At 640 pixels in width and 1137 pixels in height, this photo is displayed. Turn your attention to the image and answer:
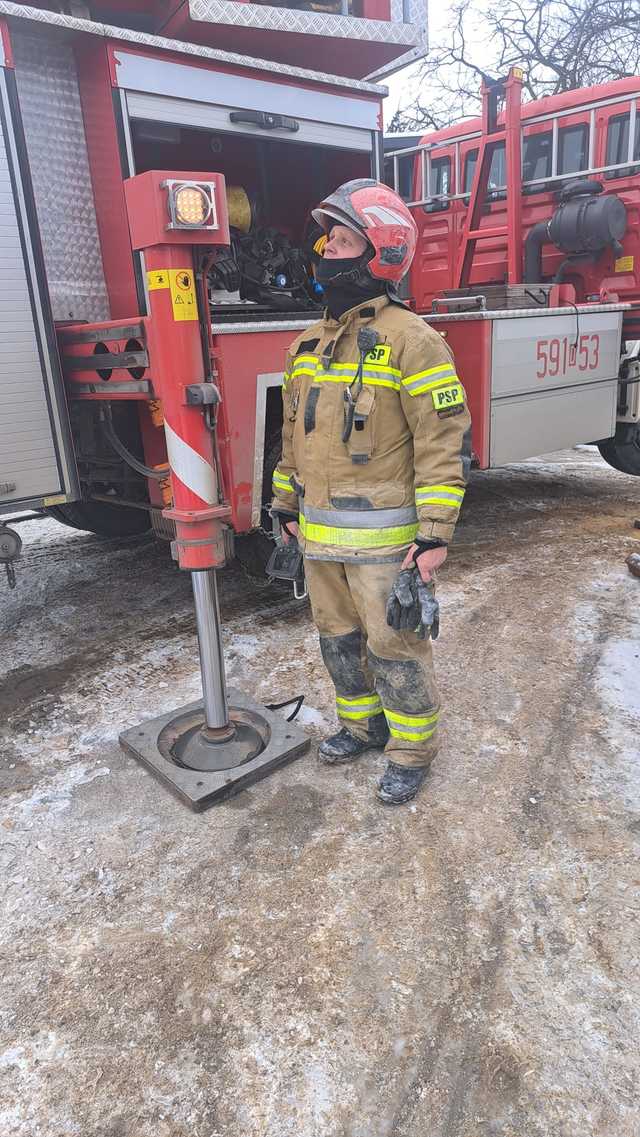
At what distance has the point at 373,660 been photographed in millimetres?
2602

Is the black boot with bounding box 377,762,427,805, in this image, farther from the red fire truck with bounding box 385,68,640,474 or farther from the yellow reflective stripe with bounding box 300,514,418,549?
the red fire truck with bounding box 385,68,640,474

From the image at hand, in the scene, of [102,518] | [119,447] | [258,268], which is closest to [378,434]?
[119,447]

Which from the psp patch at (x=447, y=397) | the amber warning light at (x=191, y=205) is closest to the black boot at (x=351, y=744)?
the psp patch at (x=447, y=397)

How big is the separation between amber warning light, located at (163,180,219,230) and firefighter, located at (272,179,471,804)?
31 cm

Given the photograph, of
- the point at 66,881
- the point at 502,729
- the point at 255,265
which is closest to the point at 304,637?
the point at 502,729

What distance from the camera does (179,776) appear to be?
8.74 feet

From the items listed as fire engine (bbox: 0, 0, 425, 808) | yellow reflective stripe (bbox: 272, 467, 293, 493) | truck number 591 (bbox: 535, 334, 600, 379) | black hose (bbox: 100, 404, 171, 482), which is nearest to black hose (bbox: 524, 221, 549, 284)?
truck number 591 (bbox: 535, 334, 600, 379)

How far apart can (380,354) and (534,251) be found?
16.2 feet

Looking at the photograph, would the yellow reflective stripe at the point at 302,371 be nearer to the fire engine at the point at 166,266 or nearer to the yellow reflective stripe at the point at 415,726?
the fire engine at the point at 166,266

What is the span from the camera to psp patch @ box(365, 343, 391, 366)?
7.42ft

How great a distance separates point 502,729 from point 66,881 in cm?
162

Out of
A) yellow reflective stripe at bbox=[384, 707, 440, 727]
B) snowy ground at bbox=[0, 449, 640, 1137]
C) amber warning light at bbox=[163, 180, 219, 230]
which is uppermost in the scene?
amber warning light at bbox=[163, 180, 219, 230]

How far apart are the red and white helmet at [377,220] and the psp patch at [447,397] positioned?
1.22ft

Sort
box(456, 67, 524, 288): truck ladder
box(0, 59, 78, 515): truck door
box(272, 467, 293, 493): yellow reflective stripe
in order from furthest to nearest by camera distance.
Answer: box(456, 67, 524, 288): truck ladder < box(0, 59, 78, 515): truck door < box(272, 467, 293, 493): yellow reflective stripe
